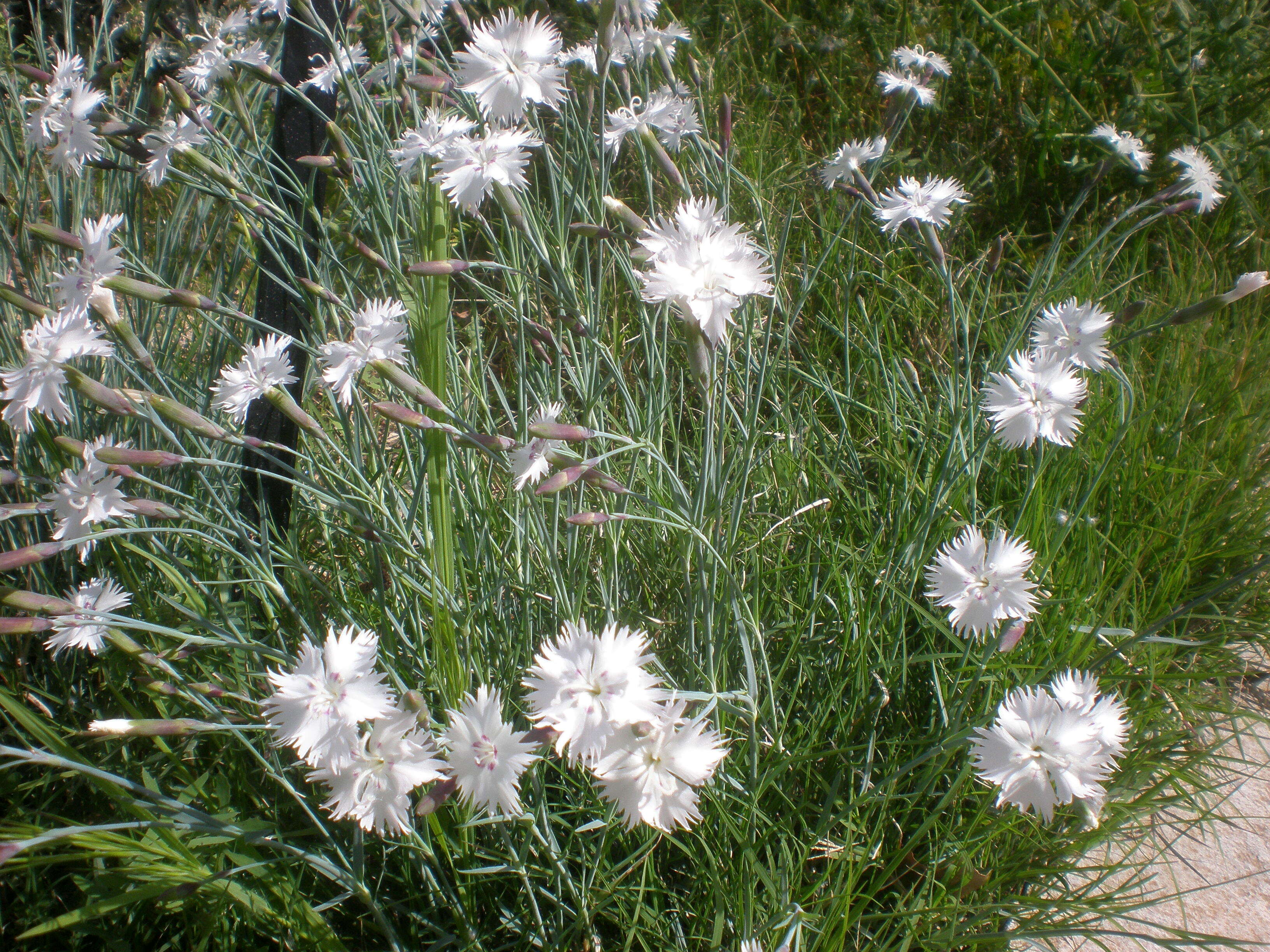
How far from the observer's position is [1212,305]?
1078mm

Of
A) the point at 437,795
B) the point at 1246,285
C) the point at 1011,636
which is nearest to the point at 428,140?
the point at 437,795

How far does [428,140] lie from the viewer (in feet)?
3.59

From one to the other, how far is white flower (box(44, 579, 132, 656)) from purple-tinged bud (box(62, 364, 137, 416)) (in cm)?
24

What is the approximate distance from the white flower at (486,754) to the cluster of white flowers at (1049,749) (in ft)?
1.60

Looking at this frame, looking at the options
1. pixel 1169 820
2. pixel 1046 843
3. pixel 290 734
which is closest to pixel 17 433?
pixel 290 734

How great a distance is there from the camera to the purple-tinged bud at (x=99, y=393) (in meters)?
0.92

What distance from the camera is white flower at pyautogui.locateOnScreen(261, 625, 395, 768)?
2.46 ft


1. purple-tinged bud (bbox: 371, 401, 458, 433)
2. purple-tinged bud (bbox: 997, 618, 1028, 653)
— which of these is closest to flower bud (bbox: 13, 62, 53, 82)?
purple-tinged bud (bbox: 371, 401, 458, 433)

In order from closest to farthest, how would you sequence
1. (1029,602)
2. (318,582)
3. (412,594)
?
1. (1029,602)
2. (318,582)
3. (412,594)

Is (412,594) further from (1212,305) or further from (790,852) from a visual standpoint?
(1212,305)

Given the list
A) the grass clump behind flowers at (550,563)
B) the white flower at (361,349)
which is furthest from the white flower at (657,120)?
the white flower at (361,349)

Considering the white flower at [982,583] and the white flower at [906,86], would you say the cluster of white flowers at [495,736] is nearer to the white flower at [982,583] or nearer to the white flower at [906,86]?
the white flower at [982,583]

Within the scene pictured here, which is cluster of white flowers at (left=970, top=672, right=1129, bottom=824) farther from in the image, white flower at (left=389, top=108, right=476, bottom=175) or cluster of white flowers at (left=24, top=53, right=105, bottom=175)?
cluster of white flowers at (left=24, top=53, right=105, bottom=175)

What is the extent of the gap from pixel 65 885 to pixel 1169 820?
1.80 meters
